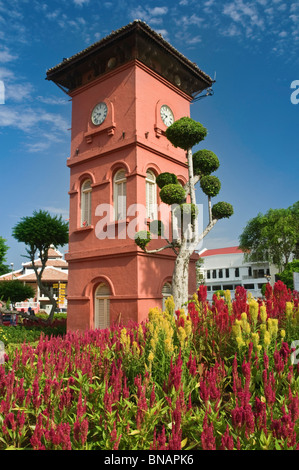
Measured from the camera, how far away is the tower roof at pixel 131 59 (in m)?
13.6

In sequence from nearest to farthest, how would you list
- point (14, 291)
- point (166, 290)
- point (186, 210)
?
point (186, 210) < point (166, 290) < point (14, 291)

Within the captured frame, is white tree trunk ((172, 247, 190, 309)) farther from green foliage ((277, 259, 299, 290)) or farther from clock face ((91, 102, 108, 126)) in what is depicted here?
green foliage ((277, 259, 299, 290))

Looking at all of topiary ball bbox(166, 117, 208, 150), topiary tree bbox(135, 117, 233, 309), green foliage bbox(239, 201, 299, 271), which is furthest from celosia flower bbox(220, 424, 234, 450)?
green foliage bbox(239, 201, 299, 271)

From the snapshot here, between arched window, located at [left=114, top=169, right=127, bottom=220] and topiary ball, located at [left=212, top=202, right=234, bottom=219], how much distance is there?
333 cm

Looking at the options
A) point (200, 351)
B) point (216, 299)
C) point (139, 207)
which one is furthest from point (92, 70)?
point (200, 351)

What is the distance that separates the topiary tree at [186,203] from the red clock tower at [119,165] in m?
1.26

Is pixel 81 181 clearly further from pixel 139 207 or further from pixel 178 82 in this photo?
pixel 178 82

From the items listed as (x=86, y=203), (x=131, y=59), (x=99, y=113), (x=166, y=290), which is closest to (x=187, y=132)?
(x=131, y=59)

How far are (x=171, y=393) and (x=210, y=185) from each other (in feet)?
30.9

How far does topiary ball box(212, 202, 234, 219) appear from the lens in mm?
12469

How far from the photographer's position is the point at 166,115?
15258mm

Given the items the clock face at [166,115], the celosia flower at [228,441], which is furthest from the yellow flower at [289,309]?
the clock face at [166,115]

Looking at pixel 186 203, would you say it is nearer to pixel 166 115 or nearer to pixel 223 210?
pixel 223 210

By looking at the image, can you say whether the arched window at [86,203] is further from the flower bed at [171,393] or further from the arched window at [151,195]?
the flower bed at [171,393]
